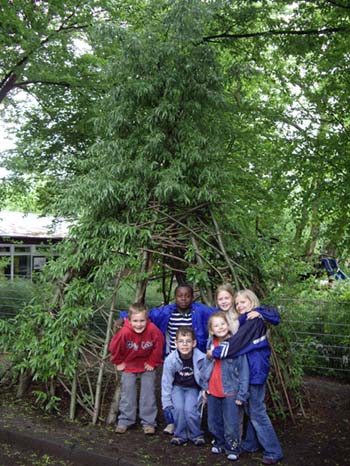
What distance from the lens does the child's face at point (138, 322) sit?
5410mm

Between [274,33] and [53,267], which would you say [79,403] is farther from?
[274,33]

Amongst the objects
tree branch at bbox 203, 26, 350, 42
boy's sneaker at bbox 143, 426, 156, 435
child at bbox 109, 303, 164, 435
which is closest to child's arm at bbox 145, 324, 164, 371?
child at bbox 109, 303, 164, 435

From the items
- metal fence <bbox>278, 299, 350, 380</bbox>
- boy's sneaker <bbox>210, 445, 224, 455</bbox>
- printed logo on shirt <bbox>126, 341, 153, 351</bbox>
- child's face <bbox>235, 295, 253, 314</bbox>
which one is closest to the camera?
boy's sneaker <bbox>210, 445, 224, 455</bbox>

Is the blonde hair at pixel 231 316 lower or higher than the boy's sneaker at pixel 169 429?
higher

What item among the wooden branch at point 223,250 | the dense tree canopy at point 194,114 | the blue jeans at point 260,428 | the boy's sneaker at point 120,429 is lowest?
the boy's sneaker at point 120,429

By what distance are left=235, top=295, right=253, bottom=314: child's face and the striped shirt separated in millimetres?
647

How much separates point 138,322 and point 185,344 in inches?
23.0

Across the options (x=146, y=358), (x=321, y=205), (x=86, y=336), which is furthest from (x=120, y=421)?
(x=321, y=205)

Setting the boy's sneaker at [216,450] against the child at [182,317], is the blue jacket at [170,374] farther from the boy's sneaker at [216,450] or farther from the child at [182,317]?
the boy's sneaker at [216,450]

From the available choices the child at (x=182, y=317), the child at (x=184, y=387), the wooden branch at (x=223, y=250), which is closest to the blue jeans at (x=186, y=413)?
the child at (x=184, y=387)

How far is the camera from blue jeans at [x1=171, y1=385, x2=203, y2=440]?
5133mm

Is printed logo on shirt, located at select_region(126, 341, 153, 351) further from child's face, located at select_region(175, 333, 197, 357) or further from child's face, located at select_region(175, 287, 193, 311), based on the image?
child's face, located at select_region(175, 287, 193, 311)

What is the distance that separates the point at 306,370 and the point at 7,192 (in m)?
9.84

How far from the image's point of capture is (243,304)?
510 centimetres
